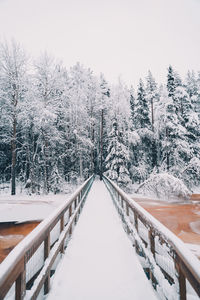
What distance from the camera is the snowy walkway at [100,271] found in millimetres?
2637

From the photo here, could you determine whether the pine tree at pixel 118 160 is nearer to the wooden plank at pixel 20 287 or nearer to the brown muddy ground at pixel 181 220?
the brown muddy ground at pixel 181 220

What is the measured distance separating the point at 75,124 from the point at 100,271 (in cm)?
1833

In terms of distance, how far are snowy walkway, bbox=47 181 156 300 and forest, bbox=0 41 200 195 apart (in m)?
11.1

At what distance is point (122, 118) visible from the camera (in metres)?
21.0

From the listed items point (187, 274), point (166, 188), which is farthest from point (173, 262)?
point (166, 188)

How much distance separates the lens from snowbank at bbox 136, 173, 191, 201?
44.3 ft

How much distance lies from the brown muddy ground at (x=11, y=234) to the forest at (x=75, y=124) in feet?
24.8

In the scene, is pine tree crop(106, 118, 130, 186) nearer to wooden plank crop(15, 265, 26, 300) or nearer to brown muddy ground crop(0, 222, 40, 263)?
brown muddy ground crop(0, 222, 40, 263)

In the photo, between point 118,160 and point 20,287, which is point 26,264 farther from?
point 118,160

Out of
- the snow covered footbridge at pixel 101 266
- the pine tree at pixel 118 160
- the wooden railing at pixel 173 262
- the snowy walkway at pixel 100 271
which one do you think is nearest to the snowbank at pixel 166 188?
the pine tree at pixel 118 160

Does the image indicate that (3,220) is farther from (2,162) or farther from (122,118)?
(122,118)

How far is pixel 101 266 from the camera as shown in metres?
3.40

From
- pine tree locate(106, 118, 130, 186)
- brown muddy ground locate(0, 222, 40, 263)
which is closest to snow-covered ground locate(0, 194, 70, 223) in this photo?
brown muddy ground locate(0, 222, 40, 263)

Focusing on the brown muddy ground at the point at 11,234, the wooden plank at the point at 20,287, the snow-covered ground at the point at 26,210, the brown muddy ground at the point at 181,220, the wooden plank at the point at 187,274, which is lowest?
the brown muddy ground at the point at 181,220
